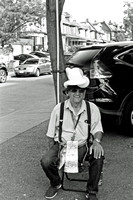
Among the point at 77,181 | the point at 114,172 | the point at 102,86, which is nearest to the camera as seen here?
the point at 77,181

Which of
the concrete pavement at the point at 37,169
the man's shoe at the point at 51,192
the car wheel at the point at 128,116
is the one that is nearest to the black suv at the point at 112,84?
the car wheel at the point at 128,116

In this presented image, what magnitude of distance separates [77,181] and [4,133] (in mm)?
3053

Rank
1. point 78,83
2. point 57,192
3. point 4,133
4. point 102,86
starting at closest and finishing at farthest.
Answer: point 78,83, point 57,192, point 102,86, point 4,133

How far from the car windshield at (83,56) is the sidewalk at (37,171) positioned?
4.55 ft

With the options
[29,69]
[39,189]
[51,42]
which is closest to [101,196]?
[39,189]

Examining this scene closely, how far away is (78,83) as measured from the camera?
11.7ft

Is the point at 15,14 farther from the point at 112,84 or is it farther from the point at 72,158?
the point at 72,158

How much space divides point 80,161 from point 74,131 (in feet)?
1.08

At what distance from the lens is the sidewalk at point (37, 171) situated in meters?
3.79

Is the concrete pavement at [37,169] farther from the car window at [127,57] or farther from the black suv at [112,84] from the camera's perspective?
the car window at [127,57]

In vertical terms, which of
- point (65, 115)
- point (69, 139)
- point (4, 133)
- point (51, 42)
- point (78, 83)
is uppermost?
point (51, 42)

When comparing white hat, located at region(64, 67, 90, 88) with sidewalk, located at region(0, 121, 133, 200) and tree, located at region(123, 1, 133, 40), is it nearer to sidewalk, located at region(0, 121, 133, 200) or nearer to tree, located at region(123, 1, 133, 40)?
sidewalk, located at region(0, 121, 133, 200)

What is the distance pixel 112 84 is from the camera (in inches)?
229

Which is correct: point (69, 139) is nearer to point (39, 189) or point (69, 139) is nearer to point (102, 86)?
point (39, 189)
